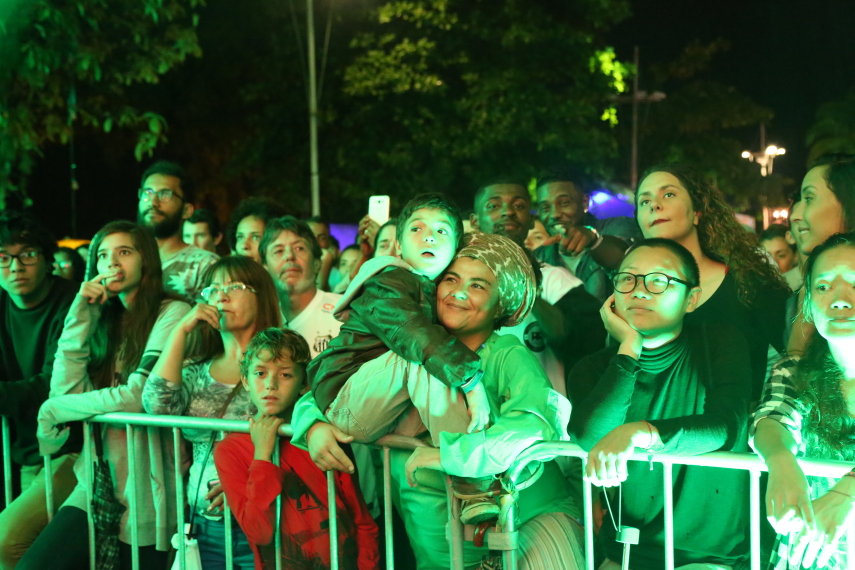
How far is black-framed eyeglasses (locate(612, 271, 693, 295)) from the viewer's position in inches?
120

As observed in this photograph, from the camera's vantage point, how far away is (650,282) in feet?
10.1

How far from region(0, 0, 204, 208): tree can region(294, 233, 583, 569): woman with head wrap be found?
550 cm

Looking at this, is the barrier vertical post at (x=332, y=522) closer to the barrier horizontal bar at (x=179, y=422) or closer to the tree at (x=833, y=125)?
the barrier horizontal bar at (x=179, y=422)

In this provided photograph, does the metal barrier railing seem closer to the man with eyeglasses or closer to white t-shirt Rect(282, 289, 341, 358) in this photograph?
the man with eyeglasses

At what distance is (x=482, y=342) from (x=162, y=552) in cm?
194

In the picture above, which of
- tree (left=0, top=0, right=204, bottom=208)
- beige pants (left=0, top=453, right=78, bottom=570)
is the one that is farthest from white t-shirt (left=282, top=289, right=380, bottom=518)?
tree (left=0, top=0, right=204, bottom=208)

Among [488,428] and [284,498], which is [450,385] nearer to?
[488,428]

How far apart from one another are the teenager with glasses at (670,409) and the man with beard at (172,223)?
291cm

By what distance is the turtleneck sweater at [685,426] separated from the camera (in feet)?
9.46

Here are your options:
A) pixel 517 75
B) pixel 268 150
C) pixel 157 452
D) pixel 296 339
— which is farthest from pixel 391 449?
pixel 268 150

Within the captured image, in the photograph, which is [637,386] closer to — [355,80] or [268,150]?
[355,80]

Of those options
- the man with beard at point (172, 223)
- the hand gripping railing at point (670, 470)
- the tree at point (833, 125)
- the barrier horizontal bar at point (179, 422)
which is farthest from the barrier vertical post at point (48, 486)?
the tree at point (833, 125)

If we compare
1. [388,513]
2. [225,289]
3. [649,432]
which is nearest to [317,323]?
[225,289]

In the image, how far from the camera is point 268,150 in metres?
18.1
